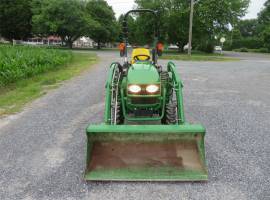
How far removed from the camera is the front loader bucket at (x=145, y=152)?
10.5ft

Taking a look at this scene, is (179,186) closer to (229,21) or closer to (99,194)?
(99,194)

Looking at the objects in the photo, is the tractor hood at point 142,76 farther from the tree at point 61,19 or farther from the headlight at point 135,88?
the tree at point 61,19

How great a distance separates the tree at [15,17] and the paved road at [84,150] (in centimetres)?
4207

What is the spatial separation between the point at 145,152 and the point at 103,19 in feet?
145

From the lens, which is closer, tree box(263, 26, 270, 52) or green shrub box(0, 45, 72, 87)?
green shrub box(0, 45, 72, 87)

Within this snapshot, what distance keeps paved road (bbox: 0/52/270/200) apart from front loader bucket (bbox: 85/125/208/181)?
0.13m

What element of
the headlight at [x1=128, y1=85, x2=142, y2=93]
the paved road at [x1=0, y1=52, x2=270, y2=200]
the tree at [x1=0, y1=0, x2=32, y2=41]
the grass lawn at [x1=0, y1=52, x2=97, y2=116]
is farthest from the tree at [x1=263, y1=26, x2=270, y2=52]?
the headlight at [x1=128, y1=85, x2=142, y2=93]

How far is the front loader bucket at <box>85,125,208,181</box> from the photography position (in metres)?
3.20

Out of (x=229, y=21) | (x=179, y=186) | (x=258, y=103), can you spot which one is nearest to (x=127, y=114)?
(x=179, y=186)

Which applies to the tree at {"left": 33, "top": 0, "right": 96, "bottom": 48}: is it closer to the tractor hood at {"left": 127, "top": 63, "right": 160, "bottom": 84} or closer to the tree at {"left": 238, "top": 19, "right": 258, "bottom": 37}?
the tractor hood at {"left": 127, "top": 63, "right": 160, "bottom": 84}

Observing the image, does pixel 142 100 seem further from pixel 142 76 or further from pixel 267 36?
pixel 267 36

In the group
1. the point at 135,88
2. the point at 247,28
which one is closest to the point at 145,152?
the point at 135,88

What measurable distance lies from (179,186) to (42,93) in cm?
611

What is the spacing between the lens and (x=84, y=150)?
4164mm
